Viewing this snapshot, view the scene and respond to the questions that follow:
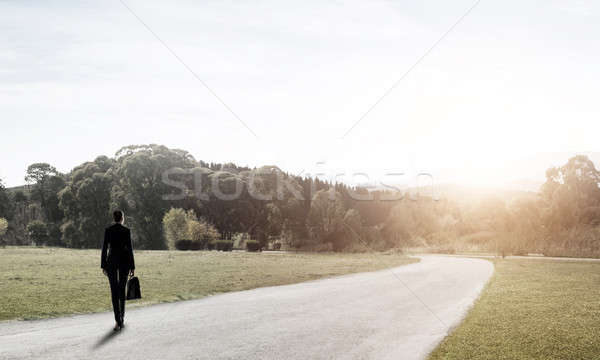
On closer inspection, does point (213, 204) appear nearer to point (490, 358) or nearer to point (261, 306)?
point (261, 306)

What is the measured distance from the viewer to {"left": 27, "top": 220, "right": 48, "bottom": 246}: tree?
72688mm

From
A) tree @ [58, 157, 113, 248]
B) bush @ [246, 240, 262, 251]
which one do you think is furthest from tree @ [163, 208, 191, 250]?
tree @ [58, 157, 113, 248]

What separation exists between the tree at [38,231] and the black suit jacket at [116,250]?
74.1 m

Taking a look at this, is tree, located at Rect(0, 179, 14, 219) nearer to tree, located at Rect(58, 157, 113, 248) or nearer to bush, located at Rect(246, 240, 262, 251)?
tree, located at Rect(58, 157, 113, 248)

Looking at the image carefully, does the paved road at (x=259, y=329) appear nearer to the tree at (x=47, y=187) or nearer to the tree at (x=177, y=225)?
the tree at (x=177, y=225)

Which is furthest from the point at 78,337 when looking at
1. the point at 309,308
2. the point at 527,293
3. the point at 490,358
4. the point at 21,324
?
the point at 527,293

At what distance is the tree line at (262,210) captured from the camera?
41.1 meters

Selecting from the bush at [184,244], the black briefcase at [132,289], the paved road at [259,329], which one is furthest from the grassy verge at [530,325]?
Answer: the bush at [184,244]

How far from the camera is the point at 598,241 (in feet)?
106

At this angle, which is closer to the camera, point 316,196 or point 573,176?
point 573,176

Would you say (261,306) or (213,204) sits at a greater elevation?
(213,204)

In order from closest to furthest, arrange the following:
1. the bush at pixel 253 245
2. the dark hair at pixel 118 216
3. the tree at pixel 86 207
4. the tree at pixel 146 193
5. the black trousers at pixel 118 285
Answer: the black trousers at pixel 118 285, the dark hair at pixel 118 216, the bush at pixel 253 245, the tree at pixel 146 193, the tree at pixel 86 207

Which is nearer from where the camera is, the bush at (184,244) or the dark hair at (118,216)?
the dark hair at (118,216)

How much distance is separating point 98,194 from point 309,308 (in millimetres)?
62395
